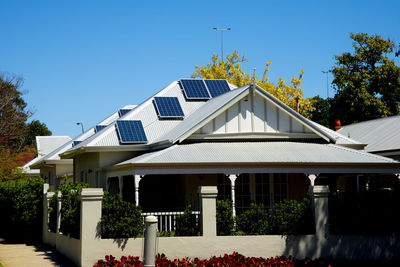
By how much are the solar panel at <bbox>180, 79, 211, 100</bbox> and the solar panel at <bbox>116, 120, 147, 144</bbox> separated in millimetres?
4009

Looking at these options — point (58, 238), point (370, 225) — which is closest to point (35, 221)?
point (58, 238)

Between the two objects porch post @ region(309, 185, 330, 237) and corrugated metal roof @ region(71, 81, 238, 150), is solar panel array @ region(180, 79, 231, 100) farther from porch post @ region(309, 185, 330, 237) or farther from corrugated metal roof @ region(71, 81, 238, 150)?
porch post @ region(309, 185, 330, 237)

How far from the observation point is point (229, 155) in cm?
2041

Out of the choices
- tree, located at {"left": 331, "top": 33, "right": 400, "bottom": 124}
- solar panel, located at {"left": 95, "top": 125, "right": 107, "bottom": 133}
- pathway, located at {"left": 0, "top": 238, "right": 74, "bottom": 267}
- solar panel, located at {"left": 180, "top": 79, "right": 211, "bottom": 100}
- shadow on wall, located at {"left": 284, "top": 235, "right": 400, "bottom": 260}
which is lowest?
pathway, located at {"left": 0, "top": 238, "right": 74, "bottom": 267}

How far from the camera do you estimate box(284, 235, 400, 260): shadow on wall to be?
1478cm

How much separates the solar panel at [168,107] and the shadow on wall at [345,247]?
12.0 metres

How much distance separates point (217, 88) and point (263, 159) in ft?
31.0

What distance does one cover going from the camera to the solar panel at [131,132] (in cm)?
2312

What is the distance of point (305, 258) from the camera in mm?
14445

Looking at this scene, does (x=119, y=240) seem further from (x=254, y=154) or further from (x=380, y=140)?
(x=380, y=140)

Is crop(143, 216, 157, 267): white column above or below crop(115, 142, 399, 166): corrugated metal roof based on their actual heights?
below

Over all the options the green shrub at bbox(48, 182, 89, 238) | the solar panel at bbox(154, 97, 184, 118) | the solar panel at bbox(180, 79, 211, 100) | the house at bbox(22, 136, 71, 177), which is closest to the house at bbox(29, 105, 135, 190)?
the solar panel at bbox(180, 79, 211, 100)

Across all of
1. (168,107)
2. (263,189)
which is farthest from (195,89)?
(263,189)

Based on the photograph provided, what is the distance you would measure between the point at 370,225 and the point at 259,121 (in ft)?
26.9
